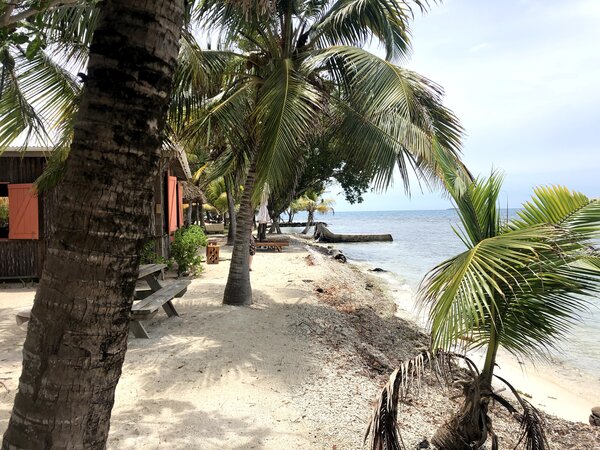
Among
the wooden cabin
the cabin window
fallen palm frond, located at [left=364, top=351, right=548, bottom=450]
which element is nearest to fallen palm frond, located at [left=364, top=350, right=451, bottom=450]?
fallen palm frond, located at [left=364, top=351, right=548, bottom=450]

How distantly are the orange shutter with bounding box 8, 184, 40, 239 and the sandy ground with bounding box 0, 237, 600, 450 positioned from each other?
1.52m

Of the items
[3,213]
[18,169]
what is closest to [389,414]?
[18,169]

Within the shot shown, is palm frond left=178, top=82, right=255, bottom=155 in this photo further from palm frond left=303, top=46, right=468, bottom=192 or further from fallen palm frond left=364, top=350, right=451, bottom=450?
fallen palm frond left=364, top=350, right=451, bottom=450

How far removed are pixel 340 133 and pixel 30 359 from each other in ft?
21.3

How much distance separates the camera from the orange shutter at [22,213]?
8.71m

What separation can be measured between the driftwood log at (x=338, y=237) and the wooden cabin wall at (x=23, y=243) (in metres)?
27.3

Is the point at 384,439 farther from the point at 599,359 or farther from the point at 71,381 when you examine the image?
the point at 599,359

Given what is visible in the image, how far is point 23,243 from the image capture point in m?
9.27

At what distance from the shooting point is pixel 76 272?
1281mm

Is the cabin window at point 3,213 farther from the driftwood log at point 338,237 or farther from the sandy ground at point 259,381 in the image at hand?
the driftwood log at point 338,237

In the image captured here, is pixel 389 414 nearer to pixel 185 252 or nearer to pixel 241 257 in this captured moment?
pixel 241 257

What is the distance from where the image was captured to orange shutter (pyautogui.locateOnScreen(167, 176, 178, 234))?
10952 mm

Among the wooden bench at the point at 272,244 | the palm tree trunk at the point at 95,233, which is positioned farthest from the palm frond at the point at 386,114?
the wooden bench at the point at 272,244

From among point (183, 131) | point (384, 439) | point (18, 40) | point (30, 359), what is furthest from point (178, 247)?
point (30, 359)
